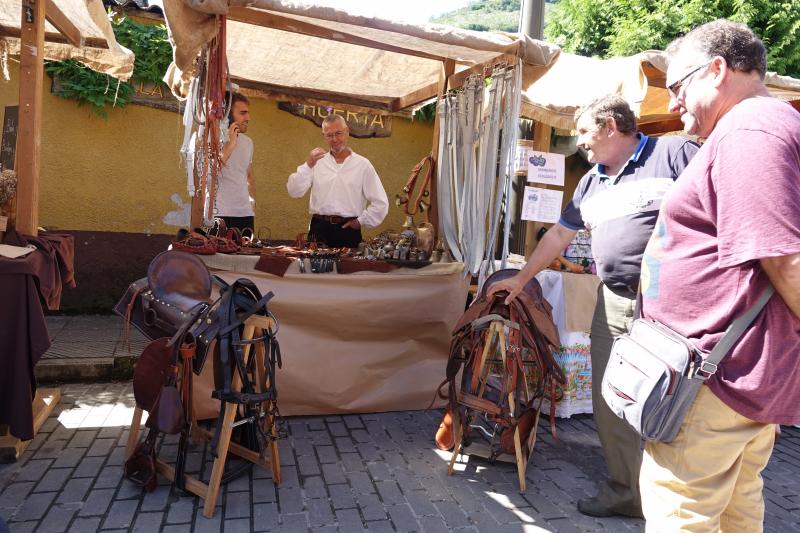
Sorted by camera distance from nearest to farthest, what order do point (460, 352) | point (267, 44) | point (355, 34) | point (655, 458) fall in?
point (655, 458)
point (460, 352)
point (355, 34)
point (267, 44)

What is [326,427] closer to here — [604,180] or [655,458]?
[604,180]

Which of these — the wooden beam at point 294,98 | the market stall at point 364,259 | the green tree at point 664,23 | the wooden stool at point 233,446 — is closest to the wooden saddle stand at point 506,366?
the market stall at point 364,259

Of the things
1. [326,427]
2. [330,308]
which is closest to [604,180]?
[330,308]

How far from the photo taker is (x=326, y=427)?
3.73 m

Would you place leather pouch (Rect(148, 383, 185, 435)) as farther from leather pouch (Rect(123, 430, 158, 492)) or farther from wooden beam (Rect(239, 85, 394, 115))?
wooden beam (Rect(239, 85, 394, 115))

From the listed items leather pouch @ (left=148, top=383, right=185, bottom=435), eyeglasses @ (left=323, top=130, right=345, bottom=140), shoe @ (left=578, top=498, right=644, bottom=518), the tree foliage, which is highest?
the tree foliage

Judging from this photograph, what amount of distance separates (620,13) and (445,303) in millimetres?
11770

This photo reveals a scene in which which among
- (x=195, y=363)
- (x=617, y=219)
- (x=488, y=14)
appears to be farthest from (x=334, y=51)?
(x=488, y=14)

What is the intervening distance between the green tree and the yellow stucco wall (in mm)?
8461

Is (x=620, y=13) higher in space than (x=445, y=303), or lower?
higher

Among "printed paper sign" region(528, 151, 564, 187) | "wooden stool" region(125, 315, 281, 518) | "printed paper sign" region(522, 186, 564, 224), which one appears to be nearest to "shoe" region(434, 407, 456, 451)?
"wooden stool" region(125, 315, 281, 518)

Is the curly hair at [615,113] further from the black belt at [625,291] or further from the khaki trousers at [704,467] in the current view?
the khaki trousers at [704,467]

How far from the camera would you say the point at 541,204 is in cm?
445

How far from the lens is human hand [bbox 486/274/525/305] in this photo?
3146mm
